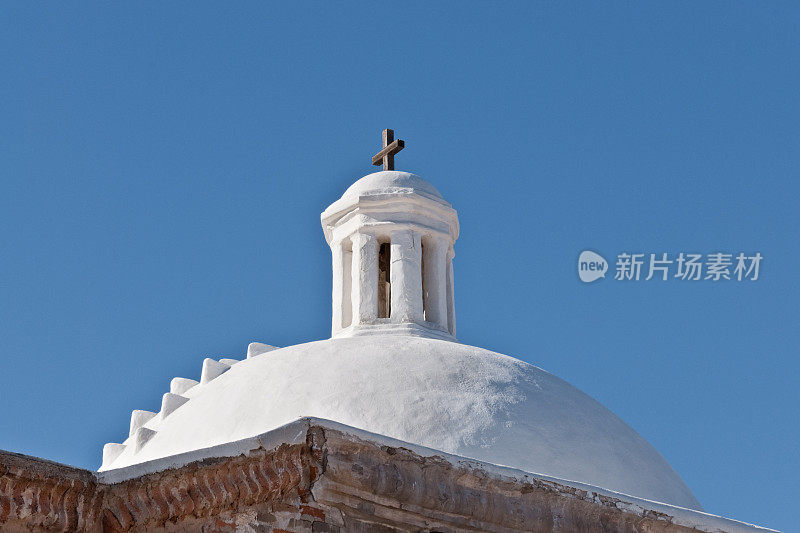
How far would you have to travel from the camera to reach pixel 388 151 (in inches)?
556

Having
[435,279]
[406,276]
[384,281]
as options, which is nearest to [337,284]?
[384,281]

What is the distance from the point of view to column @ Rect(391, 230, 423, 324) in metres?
12.5

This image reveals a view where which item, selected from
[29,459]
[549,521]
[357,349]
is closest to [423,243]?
[357,349]

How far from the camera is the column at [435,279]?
1296cm

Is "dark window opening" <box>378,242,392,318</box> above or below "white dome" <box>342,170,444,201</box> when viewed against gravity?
below

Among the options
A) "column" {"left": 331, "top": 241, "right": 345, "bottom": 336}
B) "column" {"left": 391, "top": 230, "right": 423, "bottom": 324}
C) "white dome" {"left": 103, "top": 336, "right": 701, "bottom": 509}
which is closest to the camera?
"white dome" {"left": 103, "top": 336, "right": 701, "bottom": 509}

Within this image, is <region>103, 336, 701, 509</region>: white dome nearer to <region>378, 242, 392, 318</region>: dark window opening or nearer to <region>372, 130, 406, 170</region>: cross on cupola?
<region>378, 242, 392, 318</region>: dark window opening

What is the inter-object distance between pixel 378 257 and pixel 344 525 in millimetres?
5857

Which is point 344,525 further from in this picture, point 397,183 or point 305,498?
point 397,183

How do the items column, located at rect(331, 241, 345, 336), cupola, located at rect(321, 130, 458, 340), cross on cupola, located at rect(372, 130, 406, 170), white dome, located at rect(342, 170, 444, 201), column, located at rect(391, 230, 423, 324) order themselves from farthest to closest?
1. cross on cupola, located at rect(372, 130, 406, 170)
2. white dome, located at rect(342, 170, 444, 201)
3. column, located at rect(331, 241, 345, 336)
4. cupola, located at rect(321, 130, 458, 340)
5. column, located at rect(391, 230, 423, 324)

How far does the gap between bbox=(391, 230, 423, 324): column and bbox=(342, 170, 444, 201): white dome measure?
44cm

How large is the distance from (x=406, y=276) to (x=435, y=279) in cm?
48

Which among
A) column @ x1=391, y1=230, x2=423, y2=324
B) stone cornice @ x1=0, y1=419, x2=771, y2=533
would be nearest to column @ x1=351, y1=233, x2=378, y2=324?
column @ x1=391, y1=230, x2=423, y2=324

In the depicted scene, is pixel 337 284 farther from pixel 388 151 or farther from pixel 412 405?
pixel 412 405
